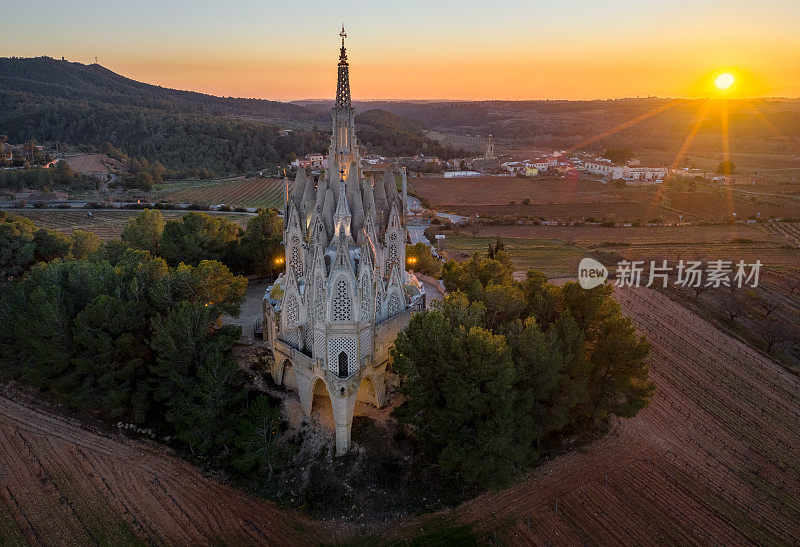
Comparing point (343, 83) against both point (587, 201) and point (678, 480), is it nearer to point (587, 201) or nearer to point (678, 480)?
point (678, 480)

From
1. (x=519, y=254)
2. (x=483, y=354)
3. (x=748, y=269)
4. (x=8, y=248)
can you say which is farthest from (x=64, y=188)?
(x=748, y=269)

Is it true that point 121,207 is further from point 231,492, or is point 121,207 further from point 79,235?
point 231,492

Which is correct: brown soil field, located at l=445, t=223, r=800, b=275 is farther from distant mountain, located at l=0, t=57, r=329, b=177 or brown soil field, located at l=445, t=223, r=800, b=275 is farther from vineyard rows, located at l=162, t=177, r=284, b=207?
distant mountain, located at l=0, t=57, r=329, b=177

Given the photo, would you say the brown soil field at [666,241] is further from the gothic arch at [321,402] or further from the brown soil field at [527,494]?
the gothic arch at [321,402]

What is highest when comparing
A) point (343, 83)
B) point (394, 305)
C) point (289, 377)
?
point (343, 83)

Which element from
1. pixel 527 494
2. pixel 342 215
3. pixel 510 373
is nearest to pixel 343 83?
pixel 342 215

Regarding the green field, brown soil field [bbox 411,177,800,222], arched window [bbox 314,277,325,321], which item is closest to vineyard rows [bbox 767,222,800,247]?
brown soil field [bbox 411,177,800,222]

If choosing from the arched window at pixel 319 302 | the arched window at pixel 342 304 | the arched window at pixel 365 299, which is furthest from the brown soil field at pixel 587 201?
the arched window at pixel 342 304
